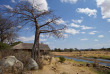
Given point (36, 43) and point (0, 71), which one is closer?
point (0, 71)

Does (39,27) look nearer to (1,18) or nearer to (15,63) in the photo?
(15,63)

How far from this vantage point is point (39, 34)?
8.78 meters

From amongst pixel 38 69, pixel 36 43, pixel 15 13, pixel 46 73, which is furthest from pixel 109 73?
pixel 15 13

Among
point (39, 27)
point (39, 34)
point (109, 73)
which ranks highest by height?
point (39, 27)

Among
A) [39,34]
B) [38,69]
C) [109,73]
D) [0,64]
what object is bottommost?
[109,73]

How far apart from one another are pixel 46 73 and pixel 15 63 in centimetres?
219

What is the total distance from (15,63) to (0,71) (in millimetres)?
1009

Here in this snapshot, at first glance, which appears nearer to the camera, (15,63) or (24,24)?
(15,63)

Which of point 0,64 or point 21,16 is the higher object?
point 21,16

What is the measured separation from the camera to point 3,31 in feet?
64.5

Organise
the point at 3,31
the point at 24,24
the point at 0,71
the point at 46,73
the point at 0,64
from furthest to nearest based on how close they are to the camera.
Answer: the point at 3,31 < the point at 24,24 < the point at 46,73 < the point at 0,64 < the point at 0,71

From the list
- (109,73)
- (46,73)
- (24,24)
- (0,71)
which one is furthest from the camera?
(24,24)

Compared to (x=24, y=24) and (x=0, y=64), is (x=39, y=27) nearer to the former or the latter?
(x=24, y=24)

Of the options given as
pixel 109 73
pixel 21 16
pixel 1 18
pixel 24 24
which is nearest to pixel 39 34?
pixel 24 24
